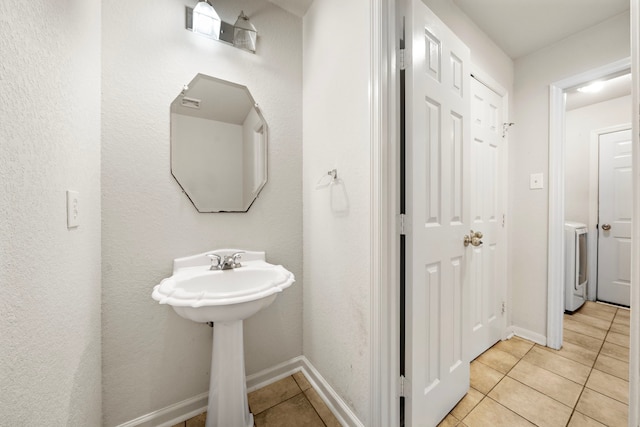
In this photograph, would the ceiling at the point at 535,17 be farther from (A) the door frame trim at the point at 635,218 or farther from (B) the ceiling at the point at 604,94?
(A) the door frame trim at the point at 635,218

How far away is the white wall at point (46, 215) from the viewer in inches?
19.4

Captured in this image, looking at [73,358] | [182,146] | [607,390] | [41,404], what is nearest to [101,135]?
[182,146]

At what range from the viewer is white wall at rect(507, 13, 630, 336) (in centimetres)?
182

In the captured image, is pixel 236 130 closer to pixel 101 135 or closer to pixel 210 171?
pixel 210 171

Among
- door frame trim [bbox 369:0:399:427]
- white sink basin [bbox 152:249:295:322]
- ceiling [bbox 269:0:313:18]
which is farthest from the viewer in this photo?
ceiling [bbox 269:0:313:18]

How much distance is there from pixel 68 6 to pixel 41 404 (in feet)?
3.85

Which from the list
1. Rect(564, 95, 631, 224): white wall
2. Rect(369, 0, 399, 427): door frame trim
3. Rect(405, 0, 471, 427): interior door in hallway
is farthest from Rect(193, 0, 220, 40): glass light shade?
Rect(564, 95, 631, 224): white wall

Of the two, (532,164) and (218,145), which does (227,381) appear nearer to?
(218,145)

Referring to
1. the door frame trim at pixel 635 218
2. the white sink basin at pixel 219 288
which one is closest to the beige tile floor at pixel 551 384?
the door frame trim at pixel 635 218

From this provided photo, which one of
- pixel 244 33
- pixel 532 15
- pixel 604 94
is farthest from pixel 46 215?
pixel 604 94

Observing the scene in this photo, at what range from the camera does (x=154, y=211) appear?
1.20 m

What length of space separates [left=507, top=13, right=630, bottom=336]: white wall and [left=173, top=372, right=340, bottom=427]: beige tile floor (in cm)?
190

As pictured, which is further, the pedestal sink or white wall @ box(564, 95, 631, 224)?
white wall @ box(564, 95, 631, 224)

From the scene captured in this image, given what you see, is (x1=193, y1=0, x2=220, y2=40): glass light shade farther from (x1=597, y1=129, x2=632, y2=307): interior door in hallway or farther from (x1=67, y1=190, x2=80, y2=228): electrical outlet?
(x1=597, y1=129, x2=632, y2=307): interior door in hallway
